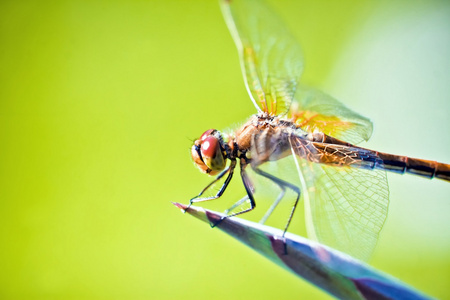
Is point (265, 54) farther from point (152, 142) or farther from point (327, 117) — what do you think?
point (152, 142)

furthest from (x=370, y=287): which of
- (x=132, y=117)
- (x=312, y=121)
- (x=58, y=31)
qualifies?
(x=58, y=31)

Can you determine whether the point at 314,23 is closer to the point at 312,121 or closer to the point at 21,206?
the point at 312,121

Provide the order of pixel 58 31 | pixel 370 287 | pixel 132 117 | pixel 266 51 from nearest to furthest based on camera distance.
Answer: pixel 370 287, pixel 266 51, pixel 132 117, pixel 58 31

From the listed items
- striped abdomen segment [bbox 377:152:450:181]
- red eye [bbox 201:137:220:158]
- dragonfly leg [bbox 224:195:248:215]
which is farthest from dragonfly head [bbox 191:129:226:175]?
striped abdomen segment [bbox 377:152:450:181]

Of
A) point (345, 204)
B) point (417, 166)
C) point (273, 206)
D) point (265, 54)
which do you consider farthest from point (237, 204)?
point (417, 166)

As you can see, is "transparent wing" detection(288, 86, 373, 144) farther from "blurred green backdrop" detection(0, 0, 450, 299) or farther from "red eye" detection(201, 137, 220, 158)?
"red eye" detection(201, 137, 220, 158)

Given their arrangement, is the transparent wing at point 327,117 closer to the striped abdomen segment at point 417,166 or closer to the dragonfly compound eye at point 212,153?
the striped abdomen segment at point 417,166
